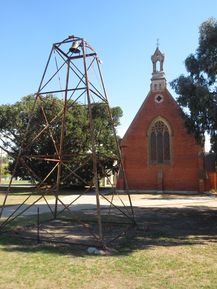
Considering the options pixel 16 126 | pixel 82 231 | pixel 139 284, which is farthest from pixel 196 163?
pixel 139 284

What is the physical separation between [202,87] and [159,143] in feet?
72.1

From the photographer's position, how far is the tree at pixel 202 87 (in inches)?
604

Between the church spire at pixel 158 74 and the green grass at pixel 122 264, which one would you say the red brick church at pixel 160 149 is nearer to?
the church spire at pixel 158 74

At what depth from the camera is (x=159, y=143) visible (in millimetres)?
37438

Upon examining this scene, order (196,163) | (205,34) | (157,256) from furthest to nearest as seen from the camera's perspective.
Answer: (196,163)
(205,34)
(157,256)

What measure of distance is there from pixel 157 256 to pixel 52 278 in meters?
3.06

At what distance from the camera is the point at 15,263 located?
28.3 feet

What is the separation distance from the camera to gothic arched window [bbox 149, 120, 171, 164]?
37.1 m

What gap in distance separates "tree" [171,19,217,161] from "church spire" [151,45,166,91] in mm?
21040

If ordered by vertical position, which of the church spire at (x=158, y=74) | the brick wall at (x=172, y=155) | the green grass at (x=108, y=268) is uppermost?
the church spire at (x=158, y=74)

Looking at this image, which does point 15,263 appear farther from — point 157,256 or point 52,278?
point 157,256

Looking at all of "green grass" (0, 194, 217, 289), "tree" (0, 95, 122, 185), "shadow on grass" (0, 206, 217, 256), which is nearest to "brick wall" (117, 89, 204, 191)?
"tree" (0, 95, 122, 185)

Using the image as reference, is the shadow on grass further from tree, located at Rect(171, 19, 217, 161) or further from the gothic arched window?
the gothic arched window

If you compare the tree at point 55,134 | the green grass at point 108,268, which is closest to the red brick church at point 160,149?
the tree at point 55,134
